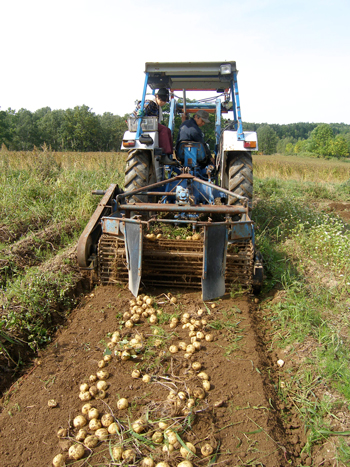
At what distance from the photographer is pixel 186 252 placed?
337 cm

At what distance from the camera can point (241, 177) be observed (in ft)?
14.4

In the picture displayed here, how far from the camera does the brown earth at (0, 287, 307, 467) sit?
1.79 meters

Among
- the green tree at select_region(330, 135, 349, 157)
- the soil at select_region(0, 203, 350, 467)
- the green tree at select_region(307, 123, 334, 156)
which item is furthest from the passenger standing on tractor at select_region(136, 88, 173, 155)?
the green tree at select_region(307, 123, 334, 156)

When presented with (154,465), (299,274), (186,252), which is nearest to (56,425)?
(154,465)

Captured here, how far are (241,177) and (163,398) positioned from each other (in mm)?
3086

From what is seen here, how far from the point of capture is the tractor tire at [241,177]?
438 cm

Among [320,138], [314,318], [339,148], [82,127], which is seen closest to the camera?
[314,318]

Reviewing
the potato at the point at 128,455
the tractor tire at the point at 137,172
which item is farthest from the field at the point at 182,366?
the tractor tire at the point at 137,172

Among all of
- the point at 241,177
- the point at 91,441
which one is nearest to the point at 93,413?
the point at 91,441

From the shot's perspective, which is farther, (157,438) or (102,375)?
(102,375)

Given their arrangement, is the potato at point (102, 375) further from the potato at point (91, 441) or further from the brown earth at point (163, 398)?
the potato at point (91, 441)

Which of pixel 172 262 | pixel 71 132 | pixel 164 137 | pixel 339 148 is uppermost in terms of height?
pixel 71 132

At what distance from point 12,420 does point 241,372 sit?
5.11 ft

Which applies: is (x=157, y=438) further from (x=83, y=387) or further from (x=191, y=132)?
(x=191, y=132)
